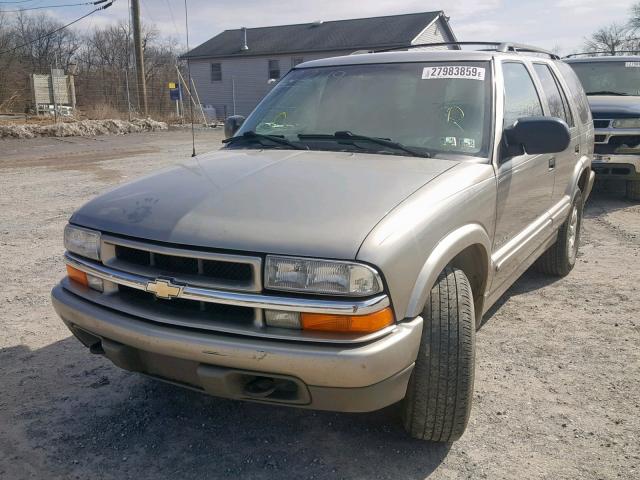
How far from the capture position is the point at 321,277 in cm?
222

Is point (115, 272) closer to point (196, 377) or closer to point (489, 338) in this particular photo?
point (196, 377)

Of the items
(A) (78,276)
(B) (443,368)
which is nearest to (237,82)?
(A) (78,276)

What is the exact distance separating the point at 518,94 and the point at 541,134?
74 centimetres

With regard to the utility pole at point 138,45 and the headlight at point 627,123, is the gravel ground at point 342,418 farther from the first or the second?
the utility pole at point 138,45

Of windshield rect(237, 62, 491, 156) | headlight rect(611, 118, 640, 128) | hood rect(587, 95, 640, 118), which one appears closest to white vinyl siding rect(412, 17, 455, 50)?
hood rect(587, 95, 640, 118)

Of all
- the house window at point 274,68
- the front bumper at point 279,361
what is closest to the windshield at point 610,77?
the front bumper at point 279,361

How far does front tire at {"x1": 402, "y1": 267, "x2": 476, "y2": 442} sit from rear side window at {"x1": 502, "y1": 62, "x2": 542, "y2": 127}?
4.60ft

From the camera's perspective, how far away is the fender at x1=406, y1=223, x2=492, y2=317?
2.39 meters

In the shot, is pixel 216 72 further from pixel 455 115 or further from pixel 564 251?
pixel 455 115

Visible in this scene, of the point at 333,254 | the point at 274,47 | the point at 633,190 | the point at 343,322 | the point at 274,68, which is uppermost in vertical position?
the point at 274,47

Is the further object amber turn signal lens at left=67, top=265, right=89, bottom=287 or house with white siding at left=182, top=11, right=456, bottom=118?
house with white siding at left=182, top=11, right=456, bottom=118

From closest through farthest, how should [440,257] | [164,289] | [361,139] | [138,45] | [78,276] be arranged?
[164,289] < [440,257] < [78,276] < [361,139] < [138,45]

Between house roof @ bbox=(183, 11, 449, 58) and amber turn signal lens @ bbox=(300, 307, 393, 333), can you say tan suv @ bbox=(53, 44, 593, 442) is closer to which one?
amber turn signal lens @ bbox=(300, 307, 393, 333)

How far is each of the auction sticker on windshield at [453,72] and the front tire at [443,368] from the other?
1.46 m
